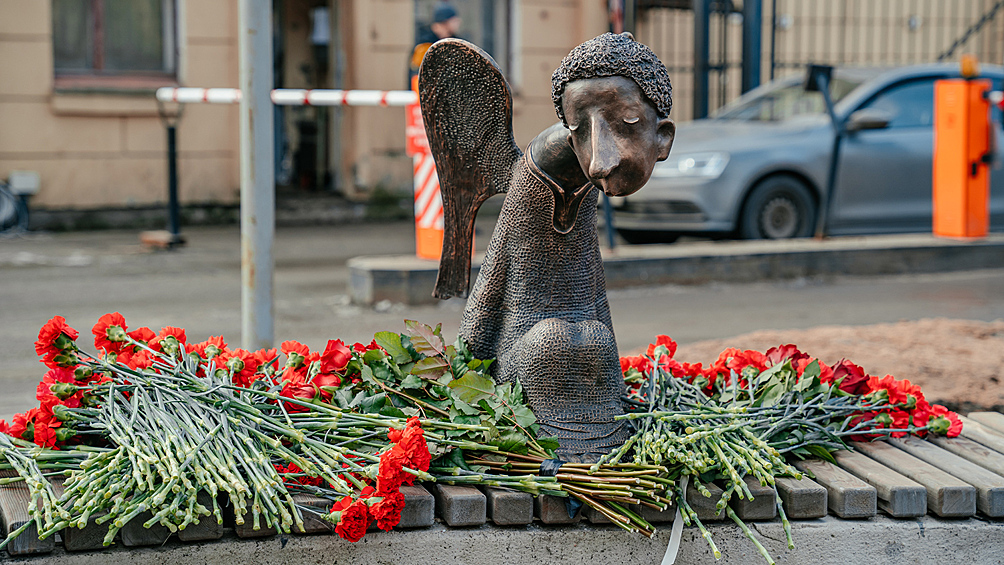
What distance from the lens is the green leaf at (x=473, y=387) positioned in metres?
2.59

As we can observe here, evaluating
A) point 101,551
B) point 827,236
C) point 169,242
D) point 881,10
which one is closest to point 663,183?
point 827,236

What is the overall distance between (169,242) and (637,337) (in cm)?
546

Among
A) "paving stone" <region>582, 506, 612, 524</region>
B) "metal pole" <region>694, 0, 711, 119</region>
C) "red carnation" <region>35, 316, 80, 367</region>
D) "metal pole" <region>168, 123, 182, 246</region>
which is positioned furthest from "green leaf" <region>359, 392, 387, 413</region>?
"metal pole" <region>694, 0, 711, 119</region>

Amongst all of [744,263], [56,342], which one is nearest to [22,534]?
[56,342]

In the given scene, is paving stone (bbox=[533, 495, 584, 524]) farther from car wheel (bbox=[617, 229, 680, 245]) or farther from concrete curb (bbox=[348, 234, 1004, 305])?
car wheel (bbox=[617, 229, 680, 245])

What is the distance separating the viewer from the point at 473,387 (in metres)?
2.60

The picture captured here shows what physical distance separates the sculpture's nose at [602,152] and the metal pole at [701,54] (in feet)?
26.9

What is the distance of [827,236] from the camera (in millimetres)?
8719

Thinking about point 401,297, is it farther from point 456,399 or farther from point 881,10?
point 881,10

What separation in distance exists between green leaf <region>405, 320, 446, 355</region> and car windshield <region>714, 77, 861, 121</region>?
7169 mm

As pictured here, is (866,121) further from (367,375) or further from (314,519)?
(314,519)

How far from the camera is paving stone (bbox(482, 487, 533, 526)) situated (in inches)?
91.7

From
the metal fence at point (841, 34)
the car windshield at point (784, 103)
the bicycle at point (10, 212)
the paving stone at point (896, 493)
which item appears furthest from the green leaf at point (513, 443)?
the metal fence at point (841, 34)

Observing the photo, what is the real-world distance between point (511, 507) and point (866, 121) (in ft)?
23.2
